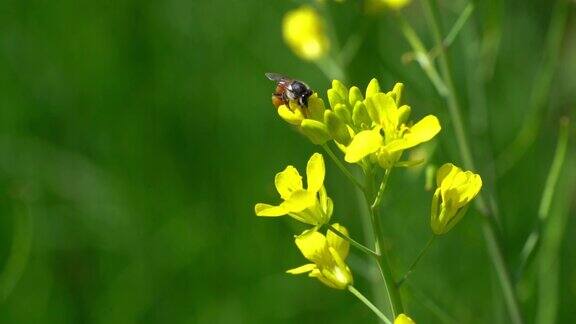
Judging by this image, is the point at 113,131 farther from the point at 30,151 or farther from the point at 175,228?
the point at 175,228

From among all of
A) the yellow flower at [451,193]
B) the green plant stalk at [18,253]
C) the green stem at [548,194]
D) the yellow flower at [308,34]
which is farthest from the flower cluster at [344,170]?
the green plant stalk at [18,253]

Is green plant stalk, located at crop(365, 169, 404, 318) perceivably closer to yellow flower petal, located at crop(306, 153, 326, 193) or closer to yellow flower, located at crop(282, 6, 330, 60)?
yellow flower petal, located at crop(306, 153, 326, 193)

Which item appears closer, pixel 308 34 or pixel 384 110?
pixel 384 110

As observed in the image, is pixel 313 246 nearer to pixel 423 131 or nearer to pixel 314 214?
pixel 314 214

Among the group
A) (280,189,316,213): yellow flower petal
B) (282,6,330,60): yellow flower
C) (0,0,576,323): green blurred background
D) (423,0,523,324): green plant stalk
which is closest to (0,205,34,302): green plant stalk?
(0,0,576,323): green blurred background

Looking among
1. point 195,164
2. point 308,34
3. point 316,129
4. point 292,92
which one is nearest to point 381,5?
point 308,34

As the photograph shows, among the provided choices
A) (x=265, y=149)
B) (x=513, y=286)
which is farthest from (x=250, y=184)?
(x=513, y=286)
